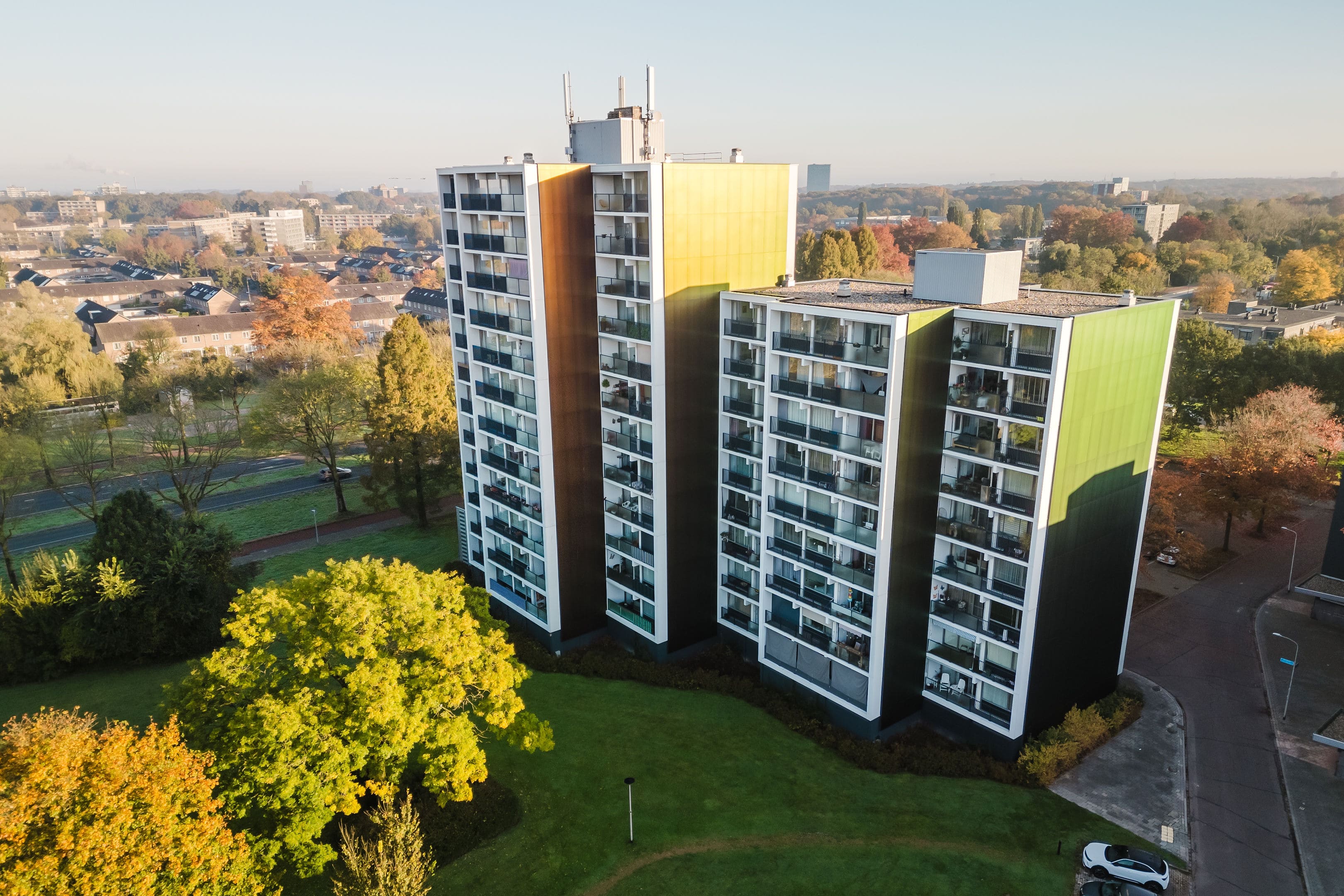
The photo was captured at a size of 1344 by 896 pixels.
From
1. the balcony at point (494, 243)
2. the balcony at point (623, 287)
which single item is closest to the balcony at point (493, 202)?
the balcony at point (494, 243)

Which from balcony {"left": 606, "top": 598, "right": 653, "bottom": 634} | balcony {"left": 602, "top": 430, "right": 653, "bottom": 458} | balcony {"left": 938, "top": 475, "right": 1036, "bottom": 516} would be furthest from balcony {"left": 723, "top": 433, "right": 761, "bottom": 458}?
balcony {"left": 606, "top": 598, "right": 653, "bottom": 634}

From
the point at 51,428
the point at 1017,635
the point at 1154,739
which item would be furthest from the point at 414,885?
the point at 51,428

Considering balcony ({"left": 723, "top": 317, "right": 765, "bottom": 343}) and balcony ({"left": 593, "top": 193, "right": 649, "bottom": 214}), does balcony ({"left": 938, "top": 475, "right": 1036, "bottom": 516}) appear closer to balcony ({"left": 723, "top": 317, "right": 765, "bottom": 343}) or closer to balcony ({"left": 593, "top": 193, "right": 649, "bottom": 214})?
balcony ({"left": 723, "top": 317, "right": 765, "bottom": 343})

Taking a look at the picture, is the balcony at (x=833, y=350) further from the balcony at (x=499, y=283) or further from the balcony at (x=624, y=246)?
the balcony at (x=499, y=283)

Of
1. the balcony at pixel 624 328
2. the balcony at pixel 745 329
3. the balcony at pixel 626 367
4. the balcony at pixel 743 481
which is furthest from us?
the balcony at pixel 743 481

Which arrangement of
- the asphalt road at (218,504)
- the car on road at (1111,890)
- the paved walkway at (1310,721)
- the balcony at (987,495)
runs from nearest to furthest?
the car on road at (1111,890) → the paved walkway at (1310,721) → the balcony at (987,495) → the asphalt road at (218,504)

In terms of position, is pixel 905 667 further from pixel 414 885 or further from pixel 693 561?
pixel 414 885

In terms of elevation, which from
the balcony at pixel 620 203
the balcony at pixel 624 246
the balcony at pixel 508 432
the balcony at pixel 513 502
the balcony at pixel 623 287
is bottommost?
the balcony at pixel 513 502
